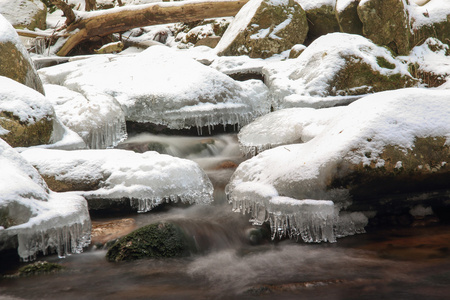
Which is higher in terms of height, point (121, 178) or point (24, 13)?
point (24, 13)

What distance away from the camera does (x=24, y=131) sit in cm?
462

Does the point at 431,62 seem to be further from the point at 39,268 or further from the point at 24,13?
the point at 24,13

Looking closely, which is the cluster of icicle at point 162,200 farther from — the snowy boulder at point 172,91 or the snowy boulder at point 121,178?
the snowy boulder at point 172,91

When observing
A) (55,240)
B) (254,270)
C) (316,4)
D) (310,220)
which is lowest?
(254,270)

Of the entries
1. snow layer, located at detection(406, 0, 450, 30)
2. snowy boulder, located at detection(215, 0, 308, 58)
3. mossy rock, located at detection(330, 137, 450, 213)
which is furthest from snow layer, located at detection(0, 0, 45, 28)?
mossy rock, located at detection(330, 137, 450, 213)

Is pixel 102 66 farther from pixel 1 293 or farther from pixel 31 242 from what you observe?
pixel 1 293

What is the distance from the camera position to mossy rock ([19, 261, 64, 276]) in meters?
3.06

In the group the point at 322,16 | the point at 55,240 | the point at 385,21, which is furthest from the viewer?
the point at 322,16

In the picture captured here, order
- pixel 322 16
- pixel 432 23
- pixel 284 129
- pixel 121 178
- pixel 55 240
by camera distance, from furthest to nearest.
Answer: pixel 432 23 < pixel 322 16 < pixel 284 129 < pixel 121 178 < pixel 55 240

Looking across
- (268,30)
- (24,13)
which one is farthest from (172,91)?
(24,13)

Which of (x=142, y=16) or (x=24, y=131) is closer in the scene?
(x=24, y=131)

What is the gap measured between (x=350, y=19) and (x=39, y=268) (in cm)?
742

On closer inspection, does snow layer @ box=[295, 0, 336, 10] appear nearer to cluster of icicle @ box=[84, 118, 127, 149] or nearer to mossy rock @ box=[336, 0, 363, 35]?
mossy rock @ box=[336, 0, 363, 35]

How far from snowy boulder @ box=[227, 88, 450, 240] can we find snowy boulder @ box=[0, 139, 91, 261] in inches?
57.8
